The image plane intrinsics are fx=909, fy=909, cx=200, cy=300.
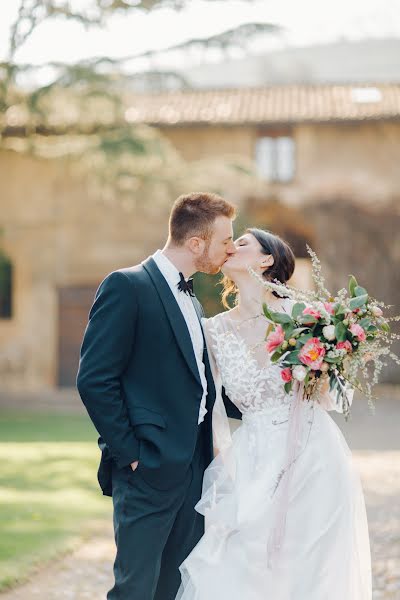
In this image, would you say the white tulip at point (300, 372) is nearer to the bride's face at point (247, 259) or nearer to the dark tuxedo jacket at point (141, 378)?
the dark tuxedo jacket at point (141, 378)

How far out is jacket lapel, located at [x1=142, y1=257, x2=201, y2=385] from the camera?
371 centimetres

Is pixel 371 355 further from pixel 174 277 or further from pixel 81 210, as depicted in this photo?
pixel 81 210

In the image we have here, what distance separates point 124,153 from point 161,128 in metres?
7.92

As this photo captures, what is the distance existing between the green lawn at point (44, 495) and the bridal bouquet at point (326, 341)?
8.97ft

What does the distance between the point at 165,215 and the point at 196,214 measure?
17.6m

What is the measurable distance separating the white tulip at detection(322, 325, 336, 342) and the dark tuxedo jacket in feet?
1.80

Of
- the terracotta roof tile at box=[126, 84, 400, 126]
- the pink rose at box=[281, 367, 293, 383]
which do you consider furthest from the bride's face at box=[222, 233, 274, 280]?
the terracotta roof tile at box=[126, 84, 400, 126]

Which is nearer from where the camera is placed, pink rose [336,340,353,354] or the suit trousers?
the suit trousers

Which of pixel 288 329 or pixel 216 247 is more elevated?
pixel 216 247

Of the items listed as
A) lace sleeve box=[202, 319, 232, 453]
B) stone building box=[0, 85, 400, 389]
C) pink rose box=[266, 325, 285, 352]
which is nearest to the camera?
pink rose box=[266, 325, 285, 352]

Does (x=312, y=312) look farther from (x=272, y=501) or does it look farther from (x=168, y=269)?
(x=272, y=501)

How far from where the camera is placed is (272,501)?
12.7 feet

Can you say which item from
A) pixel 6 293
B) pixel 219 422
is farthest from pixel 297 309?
pixel 6 293

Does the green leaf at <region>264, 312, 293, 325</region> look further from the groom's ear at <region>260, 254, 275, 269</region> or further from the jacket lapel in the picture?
the groom's ear at <region>260, 254, 275, 269</region>
